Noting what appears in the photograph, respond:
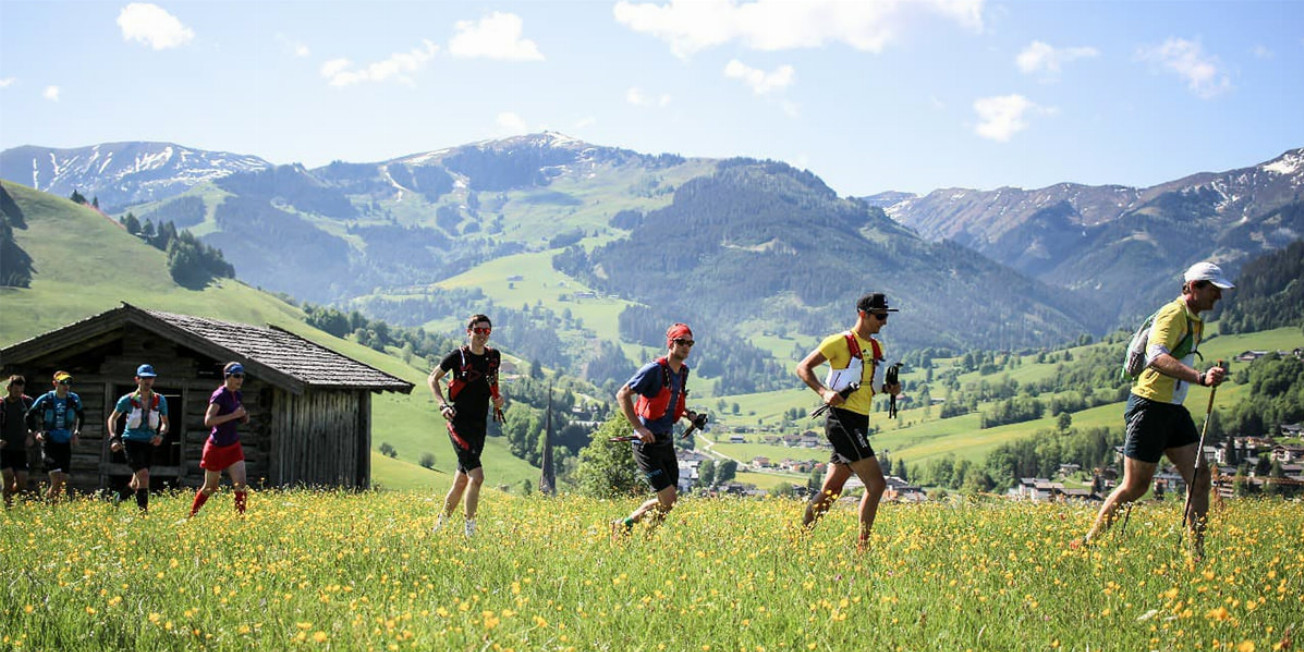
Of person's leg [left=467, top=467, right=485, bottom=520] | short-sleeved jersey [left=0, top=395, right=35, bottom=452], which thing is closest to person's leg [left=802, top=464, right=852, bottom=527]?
person's leg [left=467, top=467, right=485, bottom=520]

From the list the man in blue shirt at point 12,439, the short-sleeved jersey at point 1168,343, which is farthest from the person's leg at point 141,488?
the short-sleeved jersey at point 1168,343

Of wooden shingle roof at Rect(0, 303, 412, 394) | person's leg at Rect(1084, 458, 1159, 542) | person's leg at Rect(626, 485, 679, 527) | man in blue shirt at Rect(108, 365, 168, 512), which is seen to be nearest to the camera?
person's leg at Rect(1084, 458, 1159, 542)

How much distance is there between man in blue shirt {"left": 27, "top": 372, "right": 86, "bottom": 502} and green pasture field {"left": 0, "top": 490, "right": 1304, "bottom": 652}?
16.3 feet

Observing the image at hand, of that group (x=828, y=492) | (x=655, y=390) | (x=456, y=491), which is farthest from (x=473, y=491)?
(x=828, y=492)

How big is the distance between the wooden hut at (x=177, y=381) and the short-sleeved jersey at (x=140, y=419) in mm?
7257

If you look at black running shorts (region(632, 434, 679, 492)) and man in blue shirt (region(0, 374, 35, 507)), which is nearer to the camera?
black running shorts (region(632, 434, 679, 492))

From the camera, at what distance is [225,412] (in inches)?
451

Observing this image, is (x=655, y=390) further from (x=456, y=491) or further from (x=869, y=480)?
(x=456, y=491)

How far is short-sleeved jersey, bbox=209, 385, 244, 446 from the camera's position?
11.4 metres

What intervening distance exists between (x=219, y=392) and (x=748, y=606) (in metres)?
8.06

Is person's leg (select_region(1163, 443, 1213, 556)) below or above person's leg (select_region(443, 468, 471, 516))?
above

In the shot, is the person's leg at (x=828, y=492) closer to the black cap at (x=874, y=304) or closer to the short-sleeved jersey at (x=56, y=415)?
the black cap at (x=874, y=304)

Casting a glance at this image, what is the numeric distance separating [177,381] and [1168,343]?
766 inches

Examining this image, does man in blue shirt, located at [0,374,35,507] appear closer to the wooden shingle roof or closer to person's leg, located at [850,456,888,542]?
the wooden shingle roof
